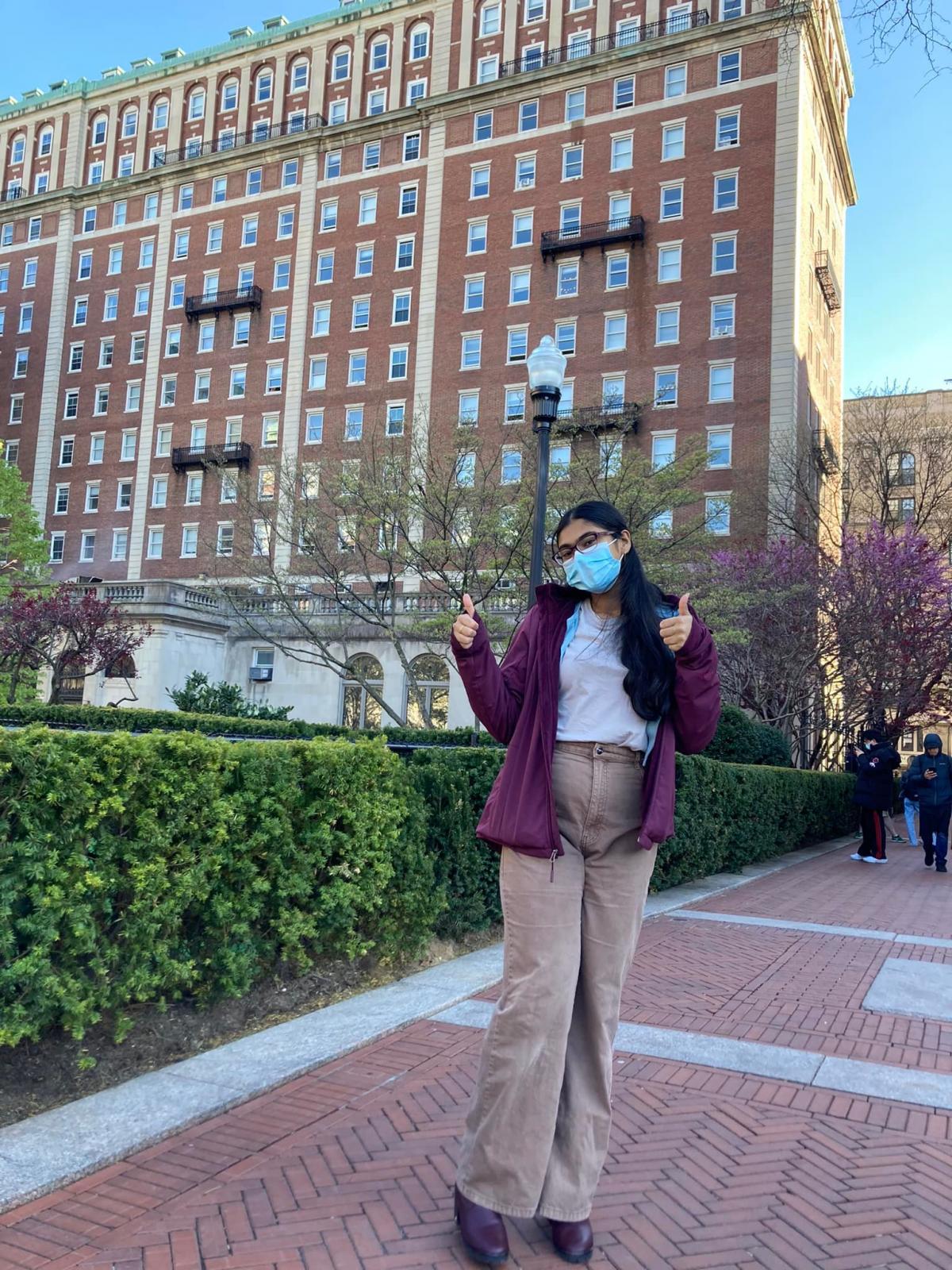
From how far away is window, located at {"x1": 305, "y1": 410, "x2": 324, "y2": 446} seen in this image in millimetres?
46594

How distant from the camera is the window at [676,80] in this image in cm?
4166

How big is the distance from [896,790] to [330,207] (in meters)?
36.7

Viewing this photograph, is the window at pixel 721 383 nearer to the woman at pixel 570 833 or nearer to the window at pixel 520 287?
the window at pixel 520 287

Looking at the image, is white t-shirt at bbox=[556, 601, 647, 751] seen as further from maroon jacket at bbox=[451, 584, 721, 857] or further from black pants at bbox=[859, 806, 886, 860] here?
black pants at bbox=[859, 806, 886, 860]

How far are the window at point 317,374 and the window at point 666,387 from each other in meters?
15.9

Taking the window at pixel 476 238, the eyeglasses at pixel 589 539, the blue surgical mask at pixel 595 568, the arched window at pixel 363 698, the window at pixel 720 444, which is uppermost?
the window at pixel 476 238

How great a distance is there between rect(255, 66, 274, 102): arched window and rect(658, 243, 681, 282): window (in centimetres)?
2388

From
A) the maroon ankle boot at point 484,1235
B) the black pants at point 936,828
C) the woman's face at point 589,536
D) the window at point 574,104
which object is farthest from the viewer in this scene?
the window at point 574,104

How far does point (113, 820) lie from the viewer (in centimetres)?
410

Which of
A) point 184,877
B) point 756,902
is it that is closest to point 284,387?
point 756,902

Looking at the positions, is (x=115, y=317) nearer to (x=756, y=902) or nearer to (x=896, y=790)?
(x=896, y=790)

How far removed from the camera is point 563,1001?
287 cm

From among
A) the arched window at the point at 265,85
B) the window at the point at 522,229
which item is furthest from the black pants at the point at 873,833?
the arched window at the point at 265,85

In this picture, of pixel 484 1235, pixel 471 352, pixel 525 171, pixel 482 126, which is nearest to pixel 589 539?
pixel 484 1235
